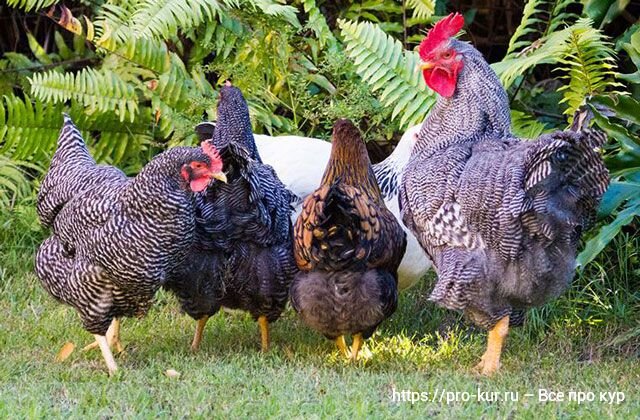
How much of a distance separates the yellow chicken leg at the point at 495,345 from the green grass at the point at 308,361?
0.29 ft

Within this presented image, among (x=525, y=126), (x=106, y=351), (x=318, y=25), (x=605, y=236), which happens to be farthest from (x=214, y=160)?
(x=525, y=126)

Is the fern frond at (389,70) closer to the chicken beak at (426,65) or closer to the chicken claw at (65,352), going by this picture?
the chicken beak at (426,65)

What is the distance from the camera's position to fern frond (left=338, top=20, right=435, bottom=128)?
748cm

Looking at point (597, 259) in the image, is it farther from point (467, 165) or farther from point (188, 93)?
point (188, 93)

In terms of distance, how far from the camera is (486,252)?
569 centimetres

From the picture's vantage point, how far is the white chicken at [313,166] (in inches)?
275

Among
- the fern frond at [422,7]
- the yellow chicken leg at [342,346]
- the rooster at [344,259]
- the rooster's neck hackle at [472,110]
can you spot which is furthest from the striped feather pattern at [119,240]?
the fern frond at [422,7]

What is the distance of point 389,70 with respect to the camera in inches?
296

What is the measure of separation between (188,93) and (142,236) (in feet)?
8.25

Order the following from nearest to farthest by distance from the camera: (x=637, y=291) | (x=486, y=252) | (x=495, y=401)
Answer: (x=495, y=401) < (x=486, y=252) < (x=637, y=291)

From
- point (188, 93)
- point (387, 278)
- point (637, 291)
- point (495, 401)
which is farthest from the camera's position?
point (188, 93)

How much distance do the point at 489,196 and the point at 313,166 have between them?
1.96 m

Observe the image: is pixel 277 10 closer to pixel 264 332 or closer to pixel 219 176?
pixel 219 176

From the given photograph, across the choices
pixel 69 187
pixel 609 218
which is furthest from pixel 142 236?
pixel 609 218
